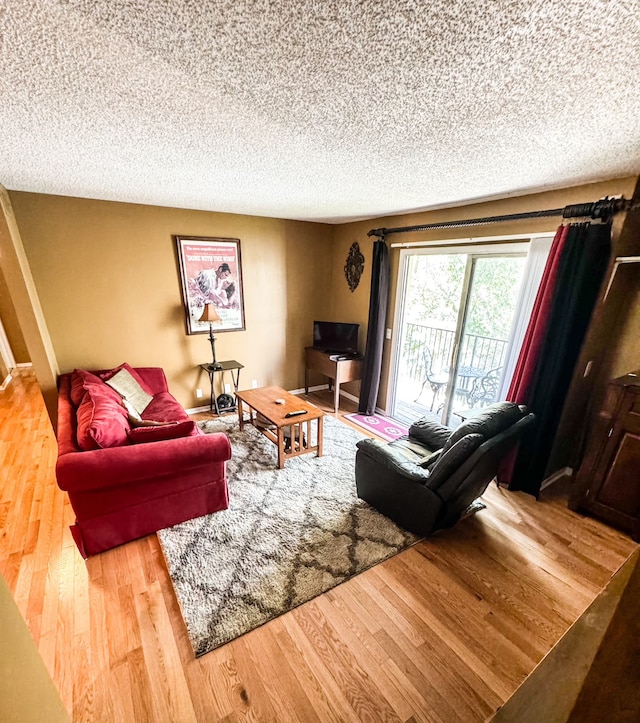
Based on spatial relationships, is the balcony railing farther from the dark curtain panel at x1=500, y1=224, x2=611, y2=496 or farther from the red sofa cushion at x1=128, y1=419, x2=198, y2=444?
the red sofa cushion at x1=128, y1=419, x2=198, y2=444

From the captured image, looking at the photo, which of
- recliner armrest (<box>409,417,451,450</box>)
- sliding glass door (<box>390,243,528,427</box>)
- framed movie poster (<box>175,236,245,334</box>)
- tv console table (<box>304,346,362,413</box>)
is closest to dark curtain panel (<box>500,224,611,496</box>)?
sliding glass door (<box>390,243,528,427</box>)

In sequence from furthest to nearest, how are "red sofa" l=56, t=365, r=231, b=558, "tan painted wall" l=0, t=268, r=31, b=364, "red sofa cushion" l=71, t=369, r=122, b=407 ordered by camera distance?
"tan painted wall" l=0, t=268, r=31, b=364, "red sofa cushion" l=71, t=369, r=122, b=407, "red sofa" l=56, t=365, r=231, b=558

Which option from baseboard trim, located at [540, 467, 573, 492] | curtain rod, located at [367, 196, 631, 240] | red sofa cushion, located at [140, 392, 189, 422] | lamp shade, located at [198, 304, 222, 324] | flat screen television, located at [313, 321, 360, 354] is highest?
Result: curtain rod, located at [367, 196, 631, 240]

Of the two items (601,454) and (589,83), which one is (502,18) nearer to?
(589,83)

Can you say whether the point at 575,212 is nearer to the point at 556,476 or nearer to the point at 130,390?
the point at 556,476

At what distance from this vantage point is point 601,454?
84.4 inches

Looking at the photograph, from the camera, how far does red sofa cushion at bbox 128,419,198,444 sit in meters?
2.03

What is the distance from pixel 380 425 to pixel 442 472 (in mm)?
1979

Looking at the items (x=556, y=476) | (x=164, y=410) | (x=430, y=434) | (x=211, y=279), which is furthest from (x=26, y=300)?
(x=556, y=476)

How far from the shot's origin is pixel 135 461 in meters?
1.82

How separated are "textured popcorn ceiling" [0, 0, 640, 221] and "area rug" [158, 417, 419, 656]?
7.87 feet

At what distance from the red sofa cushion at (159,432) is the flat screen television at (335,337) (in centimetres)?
253

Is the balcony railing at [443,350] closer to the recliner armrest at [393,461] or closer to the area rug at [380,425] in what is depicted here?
the area rug at [380,425]

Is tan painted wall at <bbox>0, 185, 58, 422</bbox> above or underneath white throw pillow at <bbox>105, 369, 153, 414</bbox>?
above
